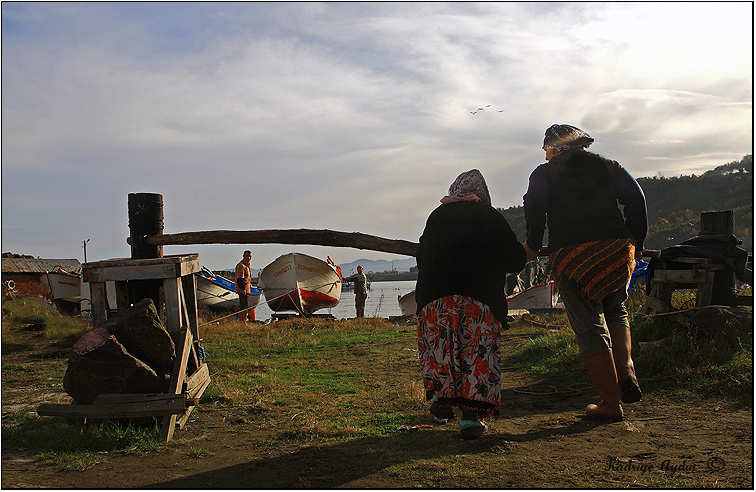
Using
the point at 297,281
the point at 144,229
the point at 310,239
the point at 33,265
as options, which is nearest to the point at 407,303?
the point at 297,281

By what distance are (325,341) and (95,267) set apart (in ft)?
18.6

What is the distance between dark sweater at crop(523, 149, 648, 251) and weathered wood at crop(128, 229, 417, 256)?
1.35 metres

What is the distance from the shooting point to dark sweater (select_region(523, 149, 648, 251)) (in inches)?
147

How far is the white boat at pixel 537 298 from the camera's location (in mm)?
15367

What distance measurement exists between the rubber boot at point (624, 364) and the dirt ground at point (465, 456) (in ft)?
0.67

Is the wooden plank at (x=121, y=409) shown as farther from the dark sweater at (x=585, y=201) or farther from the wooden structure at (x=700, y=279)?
the wooden structure at (x=700, y=279)

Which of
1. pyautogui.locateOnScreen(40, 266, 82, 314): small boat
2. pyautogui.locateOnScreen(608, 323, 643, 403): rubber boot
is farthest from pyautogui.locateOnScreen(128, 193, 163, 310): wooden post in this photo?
pyautogui.locateOnScreen(40, 266, 82, 314): small boat

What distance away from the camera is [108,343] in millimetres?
4016

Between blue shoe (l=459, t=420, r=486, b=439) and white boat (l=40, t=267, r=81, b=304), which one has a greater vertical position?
white boat (l=40, t=267, r=81, b=304)

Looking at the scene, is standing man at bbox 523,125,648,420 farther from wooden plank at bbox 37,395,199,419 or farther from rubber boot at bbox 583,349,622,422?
wooden plank at bbox 37,395,199,419

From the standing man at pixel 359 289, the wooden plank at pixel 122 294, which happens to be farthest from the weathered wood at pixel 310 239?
the standing man at pixel 359 289

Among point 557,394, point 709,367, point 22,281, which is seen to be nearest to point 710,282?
point 709,367

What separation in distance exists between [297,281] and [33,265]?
2310cm

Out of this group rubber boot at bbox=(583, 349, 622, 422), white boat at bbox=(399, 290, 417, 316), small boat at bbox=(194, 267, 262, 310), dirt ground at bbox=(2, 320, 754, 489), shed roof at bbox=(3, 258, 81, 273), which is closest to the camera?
dirt ground at bbox=(2, 320, 754, 489)
